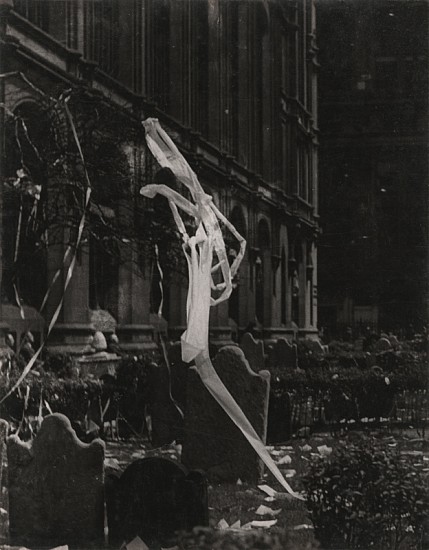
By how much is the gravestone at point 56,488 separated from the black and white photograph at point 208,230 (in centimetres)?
25

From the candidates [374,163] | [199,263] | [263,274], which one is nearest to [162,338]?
[199,263]

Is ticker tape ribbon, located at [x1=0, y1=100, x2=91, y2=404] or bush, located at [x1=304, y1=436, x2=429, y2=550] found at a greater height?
ticker tape ribbon, located at [x1=0, y1=100, x2=91, y2=404]

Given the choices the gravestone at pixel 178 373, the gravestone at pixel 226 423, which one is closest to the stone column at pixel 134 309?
the gravestone at pixel 178 373

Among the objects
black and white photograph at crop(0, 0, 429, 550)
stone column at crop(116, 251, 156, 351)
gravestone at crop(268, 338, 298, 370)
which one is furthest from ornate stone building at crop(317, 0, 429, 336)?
stone column at crop(116, 251, 156, 351)

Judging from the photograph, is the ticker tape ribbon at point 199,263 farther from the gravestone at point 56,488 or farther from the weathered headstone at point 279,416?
the gravestone at point 56,488

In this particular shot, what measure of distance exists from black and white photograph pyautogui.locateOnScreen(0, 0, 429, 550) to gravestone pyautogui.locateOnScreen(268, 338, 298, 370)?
0.7 inches

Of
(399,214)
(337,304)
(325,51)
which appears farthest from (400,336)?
(325,51)

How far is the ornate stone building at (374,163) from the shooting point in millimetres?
4918

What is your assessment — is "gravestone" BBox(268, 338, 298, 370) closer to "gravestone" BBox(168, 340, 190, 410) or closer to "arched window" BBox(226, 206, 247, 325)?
"arched window" BBox(226, 206, 247, 325)

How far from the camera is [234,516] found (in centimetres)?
457

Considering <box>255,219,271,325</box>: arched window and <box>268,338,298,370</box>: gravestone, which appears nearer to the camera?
<box>255,219,271,325</box>: arched window

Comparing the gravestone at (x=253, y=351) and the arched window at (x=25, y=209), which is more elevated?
the arched window at (x=25, y=209)

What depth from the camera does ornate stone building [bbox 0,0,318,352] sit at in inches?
191

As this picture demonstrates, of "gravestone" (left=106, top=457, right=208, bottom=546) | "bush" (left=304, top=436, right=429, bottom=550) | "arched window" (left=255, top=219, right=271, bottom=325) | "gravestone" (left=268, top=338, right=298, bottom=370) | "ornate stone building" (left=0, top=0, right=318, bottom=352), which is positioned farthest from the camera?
"gravestone" (left=268, top=338, right=298, bottom=370)
